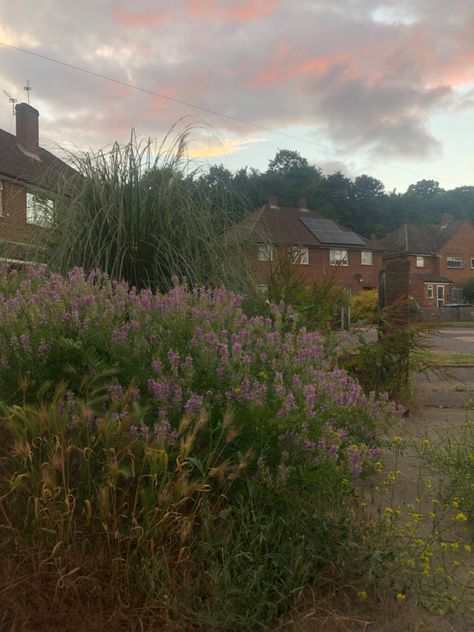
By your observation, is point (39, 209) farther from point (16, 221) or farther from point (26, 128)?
point (26, 128)

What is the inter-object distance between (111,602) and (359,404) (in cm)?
145

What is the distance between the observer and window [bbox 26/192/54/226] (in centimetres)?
513

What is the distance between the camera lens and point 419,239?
55.9m

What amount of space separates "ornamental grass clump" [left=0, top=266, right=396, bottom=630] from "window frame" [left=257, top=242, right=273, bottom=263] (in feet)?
8.92

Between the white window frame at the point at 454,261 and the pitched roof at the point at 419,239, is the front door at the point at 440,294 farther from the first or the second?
the pitched roof at the point at 419,239

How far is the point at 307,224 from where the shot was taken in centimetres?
4819

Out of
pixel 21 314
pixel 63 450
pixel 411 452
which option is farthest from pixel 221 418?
pixel 411 452

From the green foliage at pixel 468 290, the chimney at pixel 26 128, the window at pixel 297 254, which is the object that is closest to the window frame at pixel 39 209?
the window at pixel 297 254

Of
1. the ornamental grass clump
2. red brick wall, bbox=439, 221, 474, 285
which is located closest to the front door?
red brick wall, bbox=439, 221, 474, 285

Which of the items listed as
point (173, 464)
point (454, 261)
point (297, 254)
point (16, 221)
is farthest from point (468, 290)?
point (173, 464)

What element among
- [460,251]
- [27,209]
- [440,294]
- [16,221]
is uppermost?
[460,251]

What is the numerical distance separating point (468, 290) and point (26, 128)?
130 ft

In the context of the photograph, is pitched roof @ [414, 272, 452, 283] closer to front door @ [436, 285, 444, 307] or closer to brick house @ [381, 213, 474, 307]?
brick house @ [381, 213, 474, 307]

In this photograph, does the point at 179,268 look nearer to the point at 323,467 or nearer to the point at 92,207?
the point at 92,207
